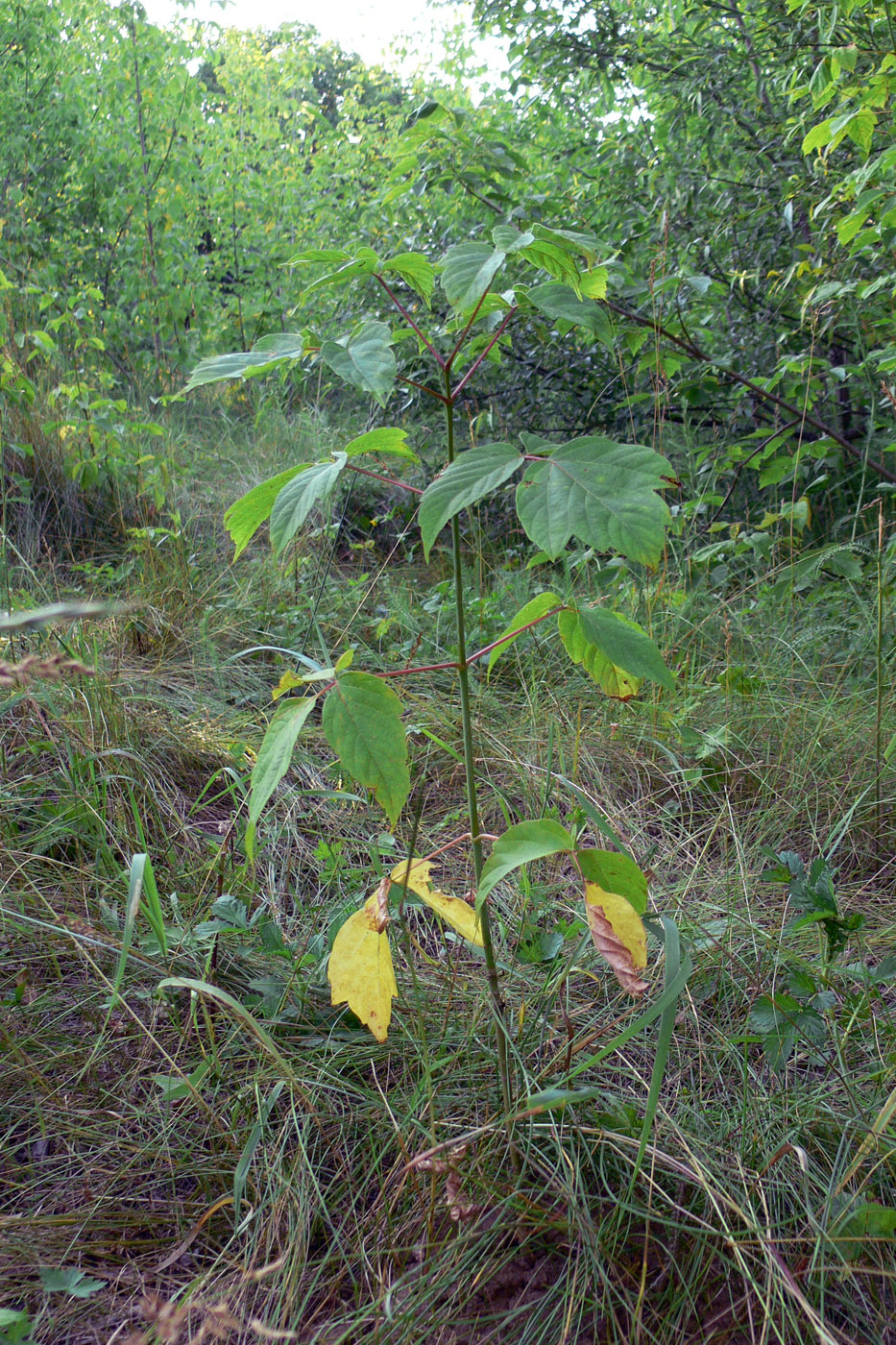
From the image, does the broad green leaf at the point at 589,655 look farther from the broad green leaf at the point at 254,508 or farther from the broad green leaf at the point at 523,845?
the broad green leaf at the point at 254,508

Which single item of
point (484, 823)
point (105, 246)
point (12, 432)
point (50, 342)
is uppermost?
point (105, 246)

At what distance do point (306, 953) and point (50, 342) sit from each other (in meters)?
2.34

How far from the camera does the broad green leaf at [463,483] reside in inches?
27.6

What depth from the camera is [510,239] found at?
0.78 metres

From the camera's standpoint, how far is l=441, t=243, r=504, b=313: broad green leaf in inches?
29.2

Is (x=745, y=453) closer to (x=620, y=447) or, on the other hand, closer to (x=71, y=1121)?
(x=620, y=447)

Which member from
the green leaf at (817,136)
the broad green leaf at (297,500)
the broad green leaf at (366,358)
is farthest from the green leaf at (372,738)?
the green leaf at (817,136)

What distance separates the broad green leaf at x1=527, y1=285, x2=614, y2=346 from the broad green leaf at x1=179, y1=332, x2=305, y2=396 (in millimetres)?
236

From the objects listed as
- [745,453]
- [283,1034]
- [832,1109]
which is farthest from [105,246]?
[832,1109]

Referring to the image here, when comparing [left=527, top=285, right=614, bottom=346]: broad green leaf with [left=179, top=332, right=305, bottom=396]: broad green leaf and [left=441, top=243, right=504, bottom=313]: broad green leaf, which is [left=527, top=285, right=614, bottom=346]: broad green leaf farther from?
[left=179, top=332, right=305, bottom=396]: broad green leaf

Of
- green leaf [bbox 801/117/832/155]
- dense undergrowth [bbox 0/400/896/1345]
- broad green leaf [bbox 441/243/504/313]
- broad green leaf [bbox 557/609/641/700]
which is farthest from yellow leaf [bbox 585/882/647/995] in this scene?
green leaf [bbox 801/117/832/155]

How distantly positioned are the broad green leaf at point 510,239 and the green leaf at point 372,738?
16.2 inches

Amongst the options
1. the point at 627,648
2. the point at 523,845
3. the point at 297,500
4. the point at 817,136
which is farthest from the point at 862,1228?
the point at 817,136

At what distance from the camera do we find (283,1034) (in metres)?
1.13
